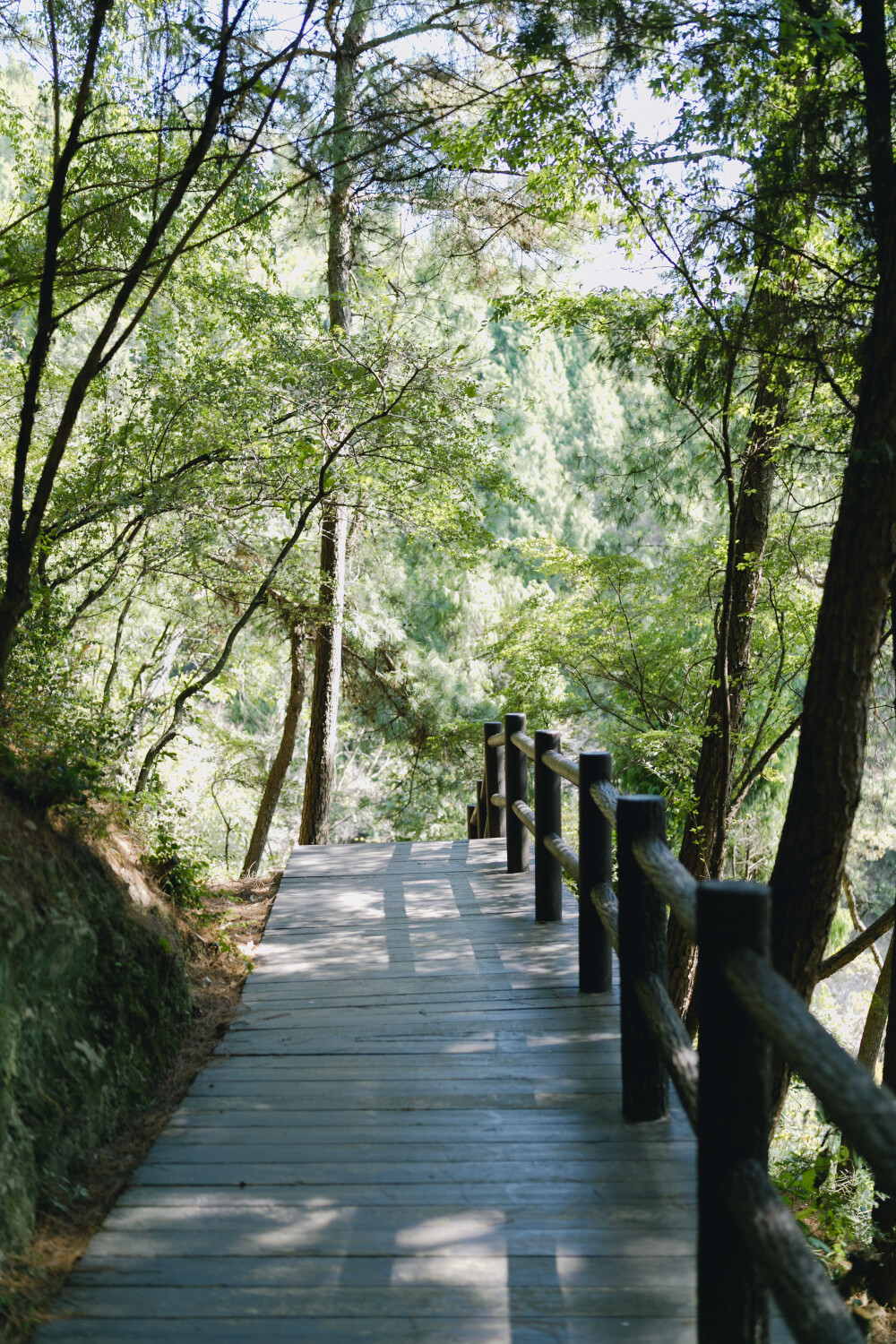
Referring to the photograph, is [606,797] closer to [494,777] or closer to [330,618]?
[494,777]

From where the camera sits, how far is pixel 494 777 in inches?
299

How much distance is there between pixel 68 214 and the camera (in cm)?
723

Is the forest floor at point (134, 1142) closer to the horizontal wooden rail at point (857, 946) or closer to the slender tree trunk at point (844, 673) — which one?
the slender tree trunk at point (844, 673)

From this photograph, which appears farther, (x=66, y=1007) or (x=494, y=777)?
(x=494, y=777)

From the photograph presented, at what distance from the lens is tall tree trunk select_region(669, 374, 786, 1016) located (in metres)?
7.77

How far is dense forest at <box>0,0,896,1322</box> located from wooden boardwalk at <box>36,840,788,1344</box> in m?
1.21

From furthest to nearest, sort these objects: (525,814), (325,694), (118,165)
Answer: (325,694) < (118,165) < (525,814)

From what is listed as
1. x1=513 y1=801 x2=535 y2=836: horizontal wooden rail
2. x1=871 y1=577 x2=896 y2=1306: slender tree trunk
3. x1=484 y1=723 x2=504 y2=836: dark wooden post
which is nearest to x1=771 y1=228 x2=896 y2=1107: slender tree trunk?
x1=871 y1=577 x2=896 y2=1306: slender tree trunk

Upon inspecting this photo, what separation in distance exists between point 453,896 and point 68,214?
5837 millimetres

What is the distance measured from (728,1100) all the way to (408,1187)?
114 cm

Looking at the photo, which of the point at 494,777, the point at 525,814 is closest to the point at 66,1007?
the point at 525,814

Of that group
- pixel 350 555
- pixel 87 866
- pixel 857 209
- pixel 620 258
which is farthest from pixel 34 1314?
pixel 350 555

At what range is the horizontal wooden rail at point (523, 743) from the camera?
563 centimetres

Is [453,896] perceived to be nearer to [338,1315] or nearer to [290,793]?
[338,1315]
